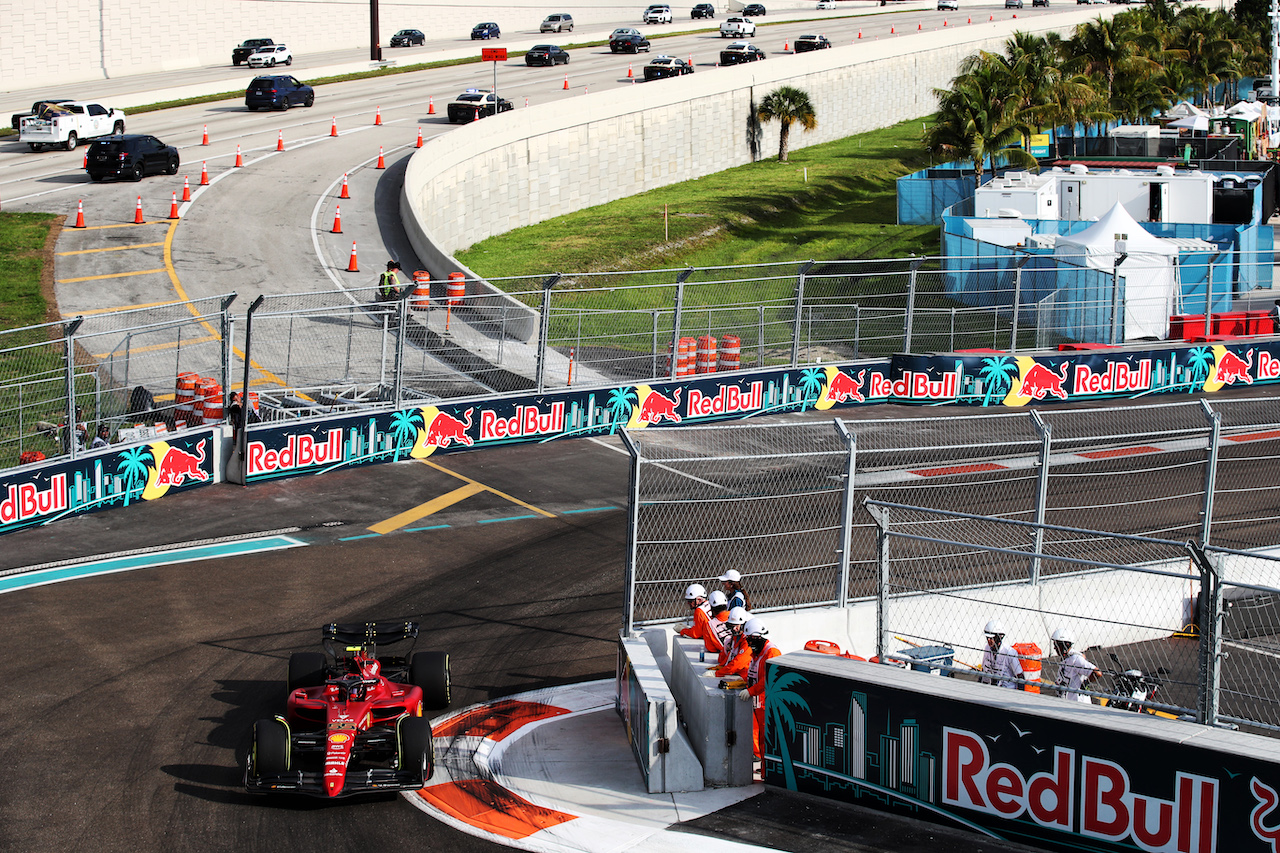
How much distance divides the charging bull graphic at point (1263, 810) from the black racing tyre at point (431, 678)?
21.5 feet

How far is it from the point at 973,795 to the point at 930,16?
325 ft

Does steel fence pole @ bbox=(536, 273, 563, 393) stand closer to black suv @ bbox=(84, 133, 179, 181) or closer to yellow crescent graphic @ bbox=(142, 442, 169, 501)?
yellow crescent graphic @ bbox=(142, 442, 169, 501)

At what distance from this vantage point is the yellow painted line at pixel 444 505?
17.0m

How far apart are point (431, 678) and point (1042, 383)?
51.1 feet

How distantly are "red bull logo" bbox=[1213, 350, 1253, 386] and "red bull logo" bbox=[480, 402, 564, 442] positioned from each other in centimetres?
1338

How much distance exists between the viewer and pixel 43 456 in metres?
17.0

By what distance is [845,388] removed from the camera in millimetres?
23000

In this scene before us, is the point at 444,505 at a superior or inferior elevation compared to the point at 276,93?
inferior

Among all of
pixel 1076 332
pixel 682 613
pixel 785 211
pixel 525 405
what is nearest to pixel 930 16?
pixel 785 211

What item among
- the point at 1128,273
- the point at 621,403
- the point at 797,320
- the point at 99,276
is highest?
the point at 1128,273

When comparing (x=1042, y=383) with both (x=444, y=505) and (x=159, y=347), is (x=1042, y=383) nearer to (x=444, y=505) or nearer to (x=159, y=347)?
(x=444, y=505)

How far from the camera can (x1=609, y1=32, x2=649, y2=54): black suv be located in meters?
75.5

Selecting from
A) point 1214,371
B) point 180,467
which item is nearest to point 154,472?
point 180,467

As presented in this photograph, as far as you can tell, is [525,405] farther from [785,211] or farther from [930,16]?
[930,16]
